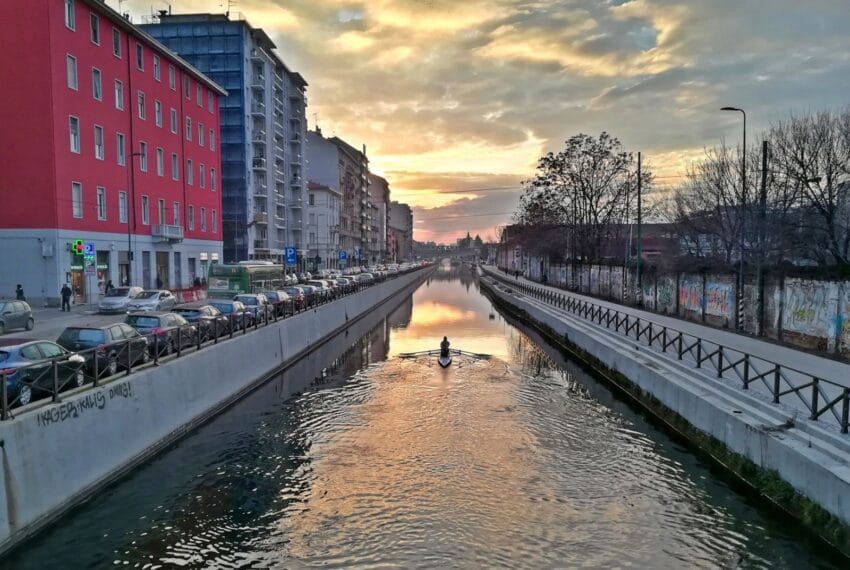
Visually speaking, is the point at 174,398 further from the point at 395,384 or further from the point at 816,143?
the point at 816,143

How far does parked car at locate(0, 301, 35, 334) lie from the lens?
24.0 m

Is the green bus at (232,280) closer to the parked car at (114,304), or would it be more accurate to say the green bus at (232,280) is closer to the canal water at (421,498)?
the parked car at (114,304)

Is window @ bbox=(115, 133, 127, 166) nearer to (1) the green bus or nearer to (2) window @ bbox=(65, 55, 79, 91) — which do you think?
(2) window @ bbox=(65, 55, 79, 91)

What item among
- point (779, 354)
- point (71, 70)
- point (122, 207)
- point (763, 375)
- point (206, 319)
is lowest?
point (779, 354)

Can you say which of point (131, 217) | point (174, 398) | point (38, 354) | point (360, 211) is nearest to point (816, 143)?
point (174, 398)

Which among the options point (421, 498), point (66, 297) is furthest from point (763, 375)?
point (66, 297)

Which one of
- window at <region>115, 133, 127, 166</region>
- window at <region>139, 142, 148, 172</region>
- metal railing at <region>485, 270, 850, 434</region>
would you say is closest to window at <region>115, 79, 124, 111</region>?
window at <region>115, 133, 127, 166</region>

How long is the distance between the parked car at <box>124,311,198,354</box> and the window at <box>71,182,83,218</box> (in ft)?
73.5

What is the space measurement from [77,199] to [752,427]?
40480 millimetres

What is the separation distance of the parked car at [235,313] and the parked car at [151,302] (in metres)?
6.64

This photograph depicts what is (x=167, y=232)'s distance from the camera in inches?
1928

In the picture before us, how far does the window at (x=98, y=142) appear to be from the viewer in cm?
4066

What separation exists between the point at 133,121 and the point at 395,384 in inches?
1346

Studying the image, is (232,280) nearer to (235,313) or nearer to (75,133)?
(75,133)
